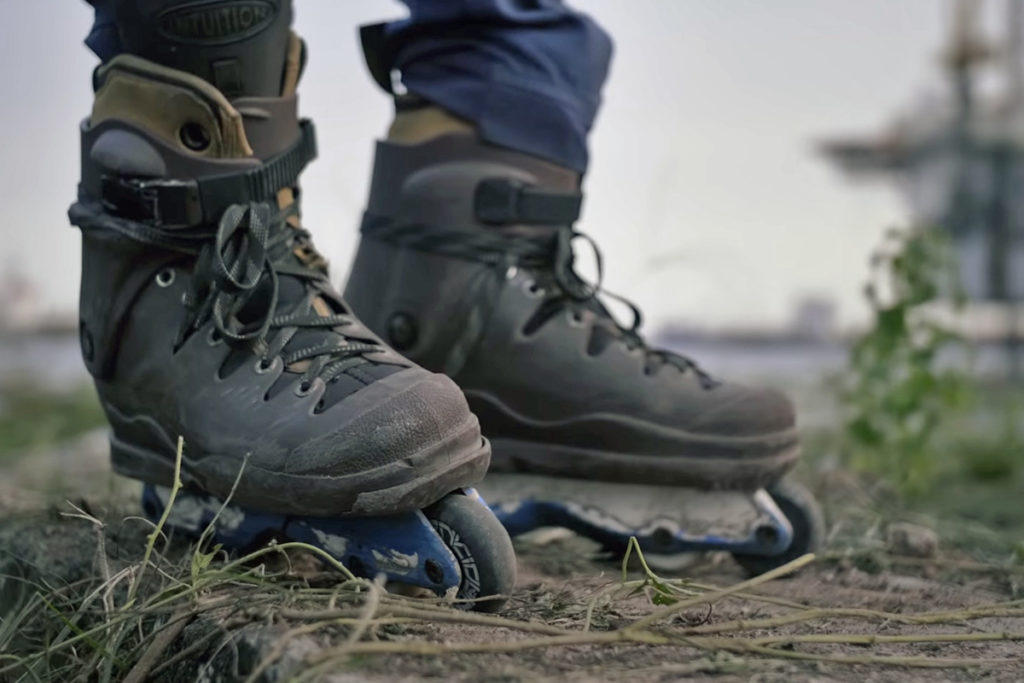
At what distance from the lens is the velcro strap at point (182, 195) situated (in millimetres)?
1391

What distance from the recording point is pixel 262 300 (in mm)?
1405

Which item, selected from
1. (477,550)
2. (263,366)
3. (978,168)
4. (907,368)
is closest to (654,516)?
(477,550)

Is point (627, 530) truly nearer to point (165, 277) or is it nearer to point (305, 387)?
point (305, 387)

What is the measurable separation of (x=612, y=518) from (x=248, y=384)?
1.91 feet

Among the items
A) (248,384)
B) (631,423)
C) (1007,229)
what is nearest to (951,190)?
(1007,229)

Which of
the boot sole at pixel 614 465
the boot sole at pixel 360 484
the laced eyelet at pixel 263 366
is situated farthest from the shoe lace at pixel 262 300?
the boot sole at pixel 614 465

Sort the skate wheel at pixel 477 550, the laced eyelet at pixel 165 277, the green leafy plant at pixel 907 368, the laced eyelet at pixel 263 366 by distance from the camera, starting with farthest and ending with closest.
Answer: the green leafy plant at pixel 907 368, the laced eyelet at pixel 165 277, the laced eyelet at pixel 263 366, the skate wheel at pixel 477 550

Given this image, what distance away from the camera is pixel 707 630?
3.51 ft

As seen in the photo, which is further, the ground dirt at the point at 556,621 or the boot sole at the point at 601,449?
the boot sole at the point at 601,449

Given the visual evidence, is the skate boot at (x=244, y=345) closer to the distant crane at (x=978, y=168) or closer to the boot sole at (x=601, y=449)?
the boot sole at (x=601, y=449)

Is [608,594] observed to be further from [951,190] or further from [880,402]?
[951,190]

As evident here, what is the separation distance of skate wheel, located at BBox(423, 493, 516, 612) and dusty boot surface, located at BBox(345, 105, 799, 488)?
1.32 feet

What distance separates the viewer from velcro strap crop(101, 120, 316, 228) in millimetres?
1391

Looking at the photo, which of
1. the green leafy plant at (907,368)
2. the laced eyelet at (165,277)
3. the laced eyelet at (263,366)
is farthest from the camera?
the green leafy plant at (907,368)
